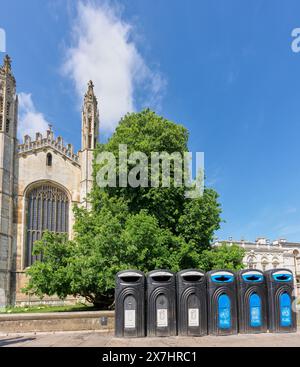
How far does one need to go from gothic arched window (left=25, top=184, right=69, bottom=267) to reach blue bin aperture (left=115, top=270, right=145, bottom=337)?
69.7 feet

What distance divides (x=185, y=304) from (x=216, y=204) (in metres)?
11.1

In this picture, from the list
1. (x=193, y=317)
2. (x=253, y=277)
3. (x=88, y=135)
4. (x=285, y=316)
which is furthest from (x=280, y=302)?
(x=88, y=135)

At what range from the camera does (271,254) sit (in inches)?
2104

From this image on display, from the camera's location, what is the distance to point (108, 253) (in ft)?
53.4

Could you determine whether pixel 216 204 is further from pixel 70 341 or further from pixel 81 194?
pixel 81 194

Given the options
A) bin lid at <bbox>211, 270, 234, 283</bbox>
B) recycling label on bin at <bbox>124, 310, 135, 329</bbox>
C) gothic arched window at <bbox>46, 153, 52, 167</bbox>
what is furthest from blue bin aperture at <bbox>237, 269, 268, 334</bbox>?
gothic arched window at <bbox>46, 153, 52, 167</bbox>

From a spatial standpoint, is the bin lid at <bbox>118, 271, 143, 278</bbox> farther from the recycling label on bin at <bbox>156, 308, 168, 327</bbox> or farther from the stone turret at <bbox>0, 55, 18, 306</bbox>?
the stone turret at <bbox>0, 55, 18, 306</bbox>

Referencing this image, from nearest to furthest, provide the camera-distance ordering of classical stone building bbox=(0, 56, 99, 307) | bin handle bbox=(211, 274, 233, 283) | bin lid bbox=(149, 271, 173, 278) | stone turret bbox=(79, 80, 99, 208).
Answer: bin lid bbox=(149, 271, 173, 278)
bin handle bbox=(211, 274, 233, 283)
classical stone building bbox=(0, 56, 99, 307)
stone turret bbox=(79, 80, 99, 208)

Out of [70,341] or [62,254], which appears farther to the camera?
[62,254]

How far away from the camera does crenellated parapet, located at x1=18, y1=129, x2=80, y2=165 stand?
32125mm

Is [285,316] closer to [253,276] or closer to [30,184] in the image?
[253,276]

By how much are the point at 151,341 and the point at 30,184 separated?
23.8 metres

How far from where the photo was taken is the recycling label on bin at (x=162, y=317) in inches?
431
